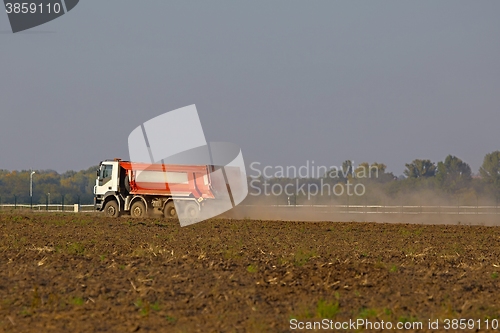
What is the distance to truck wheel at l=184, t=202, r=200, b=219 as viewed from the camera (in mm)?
39562

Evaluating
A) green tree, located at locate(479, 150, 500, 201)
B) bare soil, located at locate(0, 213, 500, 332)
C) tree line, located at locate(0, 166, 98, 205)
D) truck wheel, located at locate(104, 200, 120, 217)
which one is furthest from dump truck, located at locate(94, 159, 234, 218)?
green tree, located at locate(479, 150, 500, 201)

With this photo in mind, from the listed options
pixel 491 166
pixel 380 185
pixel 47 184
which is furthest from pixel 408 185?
pixel 47 184

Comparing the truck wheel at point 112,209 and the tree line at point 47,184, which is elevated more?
the truck wheel at point 112,209

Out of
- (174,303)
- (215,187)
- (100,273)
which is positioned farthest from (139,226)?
(174,303)

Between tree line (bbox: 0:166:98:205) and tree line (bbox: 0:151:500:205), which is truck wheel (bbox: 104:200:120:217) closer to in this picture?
tree line (bbox: 0:151:500:205)

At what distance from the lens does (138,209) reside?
40.5 metres

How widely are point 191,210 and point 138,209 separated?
115 inches

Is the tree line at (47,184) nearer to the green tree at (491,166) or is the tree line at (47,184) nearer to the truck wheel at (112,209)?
the green tree at (491,166)

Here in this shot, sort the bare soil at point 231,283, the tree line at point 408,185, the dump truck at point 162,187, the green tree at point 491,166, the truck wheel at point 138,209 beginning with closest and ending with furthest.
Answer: the bare soil at point 231,283, the dump truck at point 162,187, the truck wheel at point 138,209, the tree line at point 408,185, the green tree at point 491,166

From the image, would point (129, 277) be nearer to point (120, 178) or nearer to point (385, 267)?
point (385, 267)

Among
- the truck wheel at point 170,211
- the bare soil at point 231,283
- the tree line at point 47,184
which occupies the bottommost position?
the tree line at point 47,184

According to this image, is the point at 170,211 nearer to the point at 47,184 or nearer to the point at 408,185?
the point at 408,185

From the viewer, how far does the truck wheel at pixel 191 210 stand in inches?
1558

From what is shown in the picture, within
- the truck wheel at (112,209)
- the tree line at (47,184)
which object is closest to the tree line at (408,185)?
the truck wheel at (112,209)
